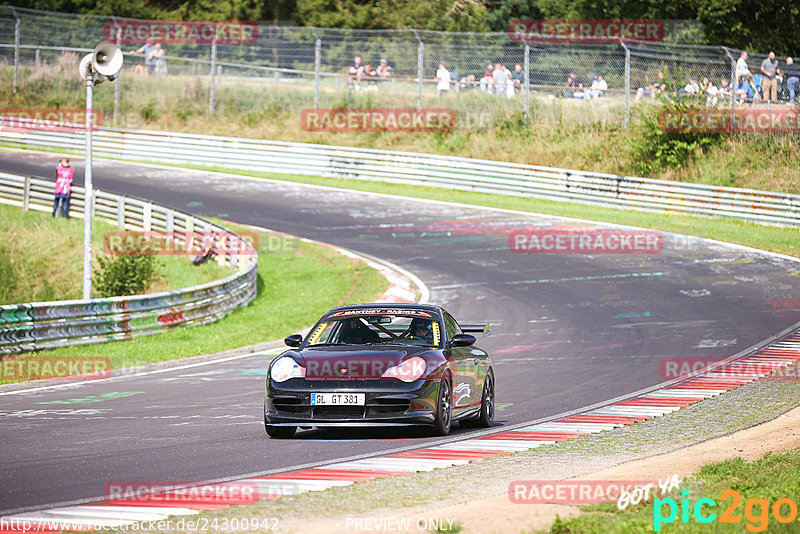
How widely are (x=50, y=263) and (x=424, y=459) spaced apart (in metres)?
20.8

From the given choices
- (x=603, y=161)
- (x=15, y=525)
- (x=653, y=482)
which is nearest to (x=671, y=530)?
(x=653, y=482)

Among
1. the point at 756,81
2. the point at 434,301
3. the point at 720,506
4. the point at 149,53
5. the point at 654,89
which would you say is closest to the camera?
the point at 720,506

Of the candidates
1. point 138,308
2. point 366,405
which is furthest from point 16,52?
point 366,405

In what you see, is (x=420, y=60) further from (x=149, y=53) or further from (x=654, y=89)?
(x=149, y=53)

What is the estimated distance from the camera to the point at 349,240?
2873 cm

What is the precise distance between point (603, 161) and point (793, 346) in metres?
21.1

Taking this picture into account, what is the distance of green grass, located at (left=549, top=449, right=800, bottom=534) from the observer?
246 inches

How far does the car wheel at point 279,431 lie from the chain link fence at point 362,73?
26.1 m

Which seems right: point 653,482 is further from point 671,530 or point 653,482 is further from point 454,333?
point 454,333

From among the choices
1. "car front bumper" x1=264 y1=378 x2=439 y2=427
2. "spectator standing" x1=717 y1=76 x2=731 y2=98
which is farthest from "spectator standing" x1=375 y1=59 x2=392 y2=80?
"car front bumper" x1=264 y1=378 x2=439 y2=427

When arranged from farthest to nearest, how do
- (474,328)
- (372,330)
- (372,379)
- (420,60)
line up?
(420,60) → (474,328) → (372,330) → (372,379)

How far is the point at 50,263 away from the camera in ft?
91.1

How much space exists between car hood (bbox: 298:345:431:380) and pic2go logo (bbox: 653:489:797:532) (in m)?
3.62

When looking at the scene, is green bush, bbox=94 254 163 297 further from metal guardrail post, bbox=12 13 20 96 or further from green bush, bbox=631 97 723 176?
metal guardrail post, bbox=12 13 20 96
